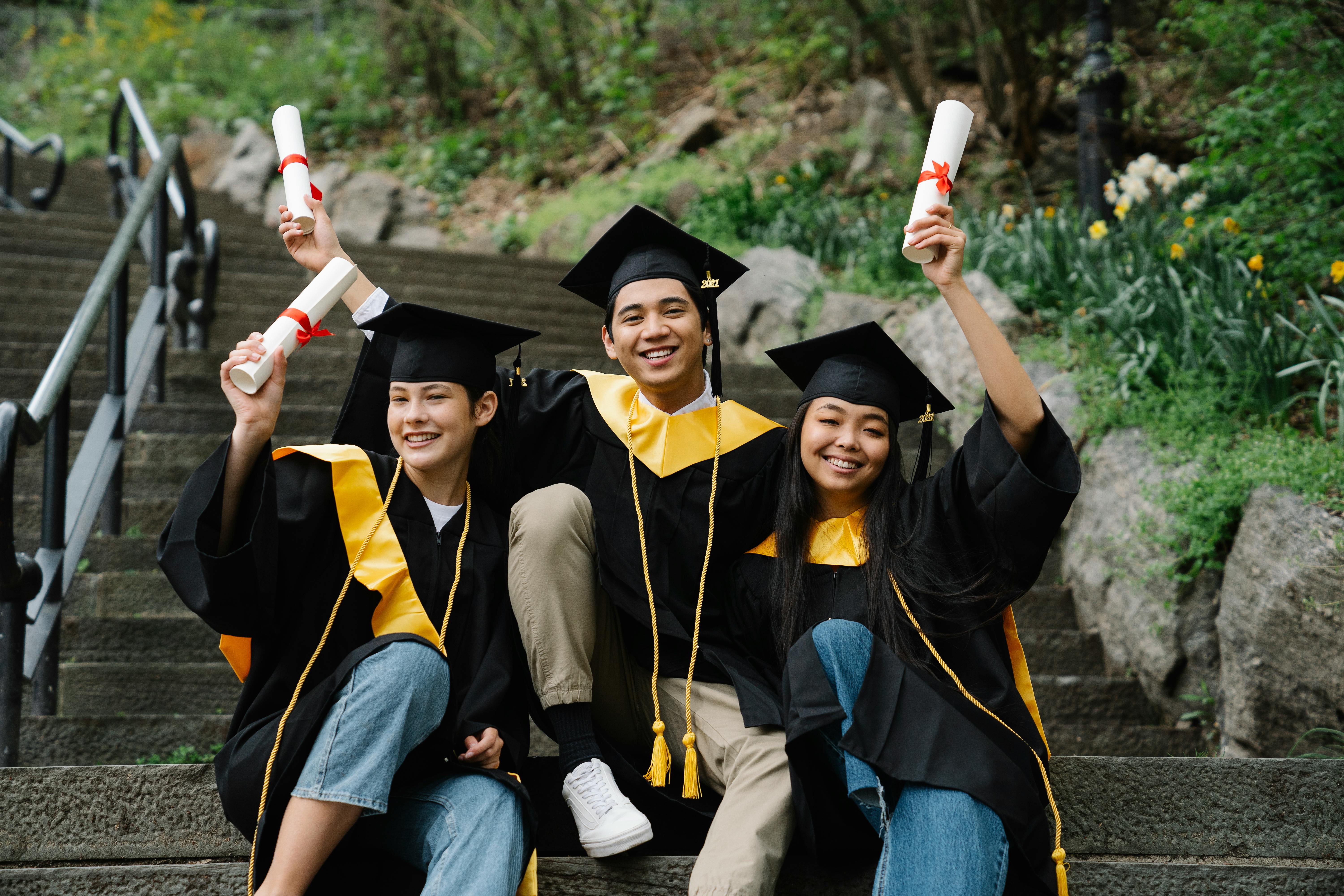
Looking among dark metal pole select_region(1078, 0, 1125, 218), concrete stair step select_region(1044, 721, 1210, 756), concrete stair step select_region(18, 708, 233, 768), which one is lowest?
concrete stair step select_region(1044, 721, 1210, 756)

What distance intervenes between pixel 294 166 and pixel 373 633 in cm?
96

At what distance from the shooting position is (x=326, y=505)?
1.95 m

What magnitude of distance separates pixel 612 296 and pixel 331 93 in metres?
10.1

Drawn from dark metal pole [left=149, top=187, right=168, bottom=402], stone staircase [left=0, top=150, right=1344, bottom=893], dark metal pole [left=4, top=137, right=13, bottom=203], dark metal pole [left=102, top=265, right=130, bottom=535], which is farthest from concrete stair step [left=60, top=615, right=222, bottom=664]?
dark metal pole [left=4, top=137, right=13, bottom=203]

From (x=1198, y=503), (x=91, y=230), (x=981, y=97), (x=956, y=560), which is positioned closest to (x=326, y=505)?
(x=956, y=560)

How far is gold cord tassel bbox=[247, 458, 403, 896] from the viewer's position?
1685 millimetres

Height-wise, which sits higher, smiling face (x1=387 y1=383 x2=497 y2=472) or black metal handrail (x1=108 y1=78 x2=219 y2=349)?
black metal handrail (x1=108 y1=78 x2=219 y2=349)

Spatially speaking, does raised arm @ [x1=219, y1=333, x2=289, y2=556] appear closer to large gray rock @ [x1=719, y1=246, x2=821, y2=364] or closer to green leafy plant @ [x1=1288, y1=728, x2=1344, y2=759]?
green leafy plant @ [x1=1288, y1=728, x2=1344, y2=759]

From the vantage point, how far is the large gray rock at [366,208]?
923 cm

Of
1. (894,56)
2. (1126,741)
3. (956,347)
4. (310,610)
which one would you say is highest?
(894,56)

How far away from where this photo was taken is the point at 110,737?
2461 mm

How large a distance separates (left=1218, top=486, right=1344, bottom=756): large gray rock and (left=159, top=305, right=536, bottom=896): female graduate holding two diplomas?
5.97 ft

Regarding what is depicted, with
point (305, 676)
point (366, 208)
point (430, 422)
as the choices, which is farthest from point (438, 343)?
point (366, 208)

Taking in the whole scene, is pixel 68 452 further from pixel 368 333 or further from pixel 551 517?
pixel 551 517
